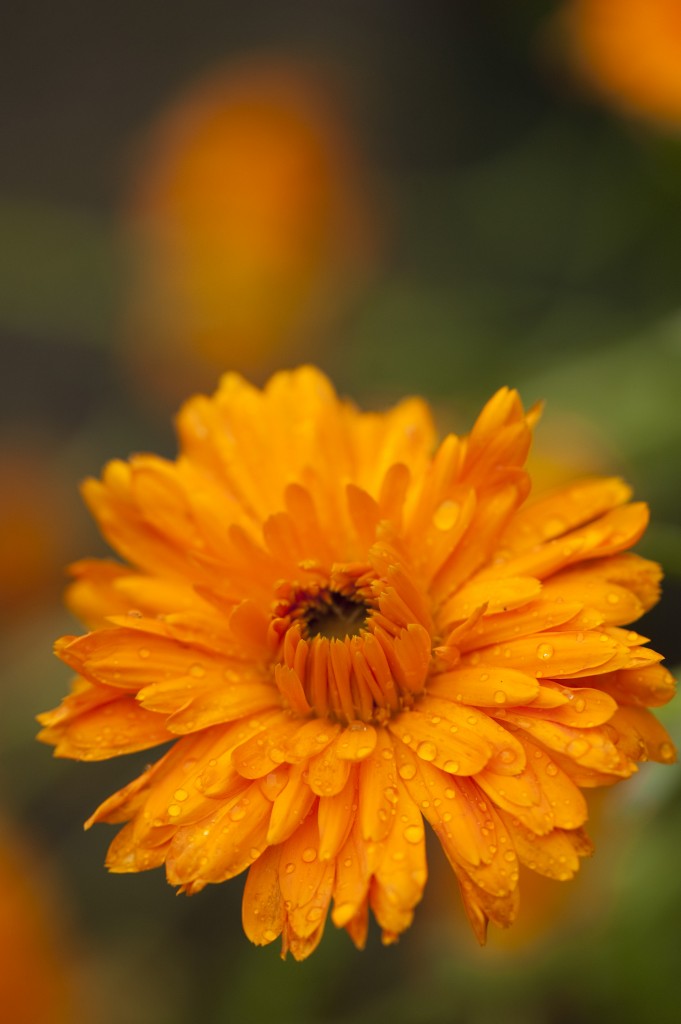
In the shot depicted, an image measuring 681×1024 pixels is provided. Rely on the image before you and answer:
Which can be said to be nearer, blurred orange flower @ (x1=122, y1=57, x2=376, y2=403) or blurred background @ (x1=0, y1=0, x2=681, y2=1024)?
blurred background @ (x1=0, y1=0, x2=681, y2=1024)

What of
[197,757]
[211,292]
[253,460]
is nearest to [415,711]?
[197,757]

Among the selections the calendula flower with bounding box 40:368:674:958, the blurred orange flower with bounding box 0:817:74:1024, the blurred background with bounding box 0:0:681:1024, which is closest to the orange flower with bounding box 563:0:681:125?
the blurred background with bounding box 0:0:681:1024

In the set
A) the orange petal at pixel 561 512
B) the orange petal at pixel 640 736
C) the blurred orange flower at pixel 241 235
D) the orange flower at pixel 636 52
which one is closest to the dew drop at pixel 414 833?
the orange petal at pixel 640 736

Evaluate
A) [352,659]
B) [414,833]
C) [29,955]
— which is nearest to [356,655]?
[352,659]

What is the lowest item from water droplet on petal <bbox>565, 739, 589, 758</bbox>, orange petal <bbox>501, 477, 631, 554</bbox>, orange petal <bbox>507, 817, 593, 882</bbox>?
Result: orange petal <bbox>507, 817, 593, 882</bbox>

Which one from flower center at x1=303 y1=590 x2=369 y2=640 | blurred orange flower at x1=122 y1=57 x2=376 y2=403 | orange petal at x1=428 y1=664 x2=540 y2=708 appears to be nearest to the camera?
orange petal at x1=428 y1=664 x2=540 y2=708

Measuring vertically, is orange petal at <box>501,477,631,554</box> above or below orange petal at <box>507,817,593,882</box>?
above

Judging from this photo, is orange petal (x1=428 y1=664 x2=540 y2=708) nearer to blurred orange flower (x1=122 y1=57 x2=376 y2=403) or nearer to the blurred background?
the blurred background

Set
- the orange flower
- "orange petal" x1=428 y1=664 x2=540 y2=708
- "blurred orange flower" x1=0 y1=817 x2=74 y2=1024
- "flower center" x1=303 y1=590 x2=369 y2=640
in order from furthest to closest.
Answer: the orange flower
"blurred orange flower" x1=0 y1=817 x2=74 y2=1024
"flower center" x1=303 y1=590 x2=369 y2=640
"orange petal" x1=428 y1=664 x2=540 y2=708
